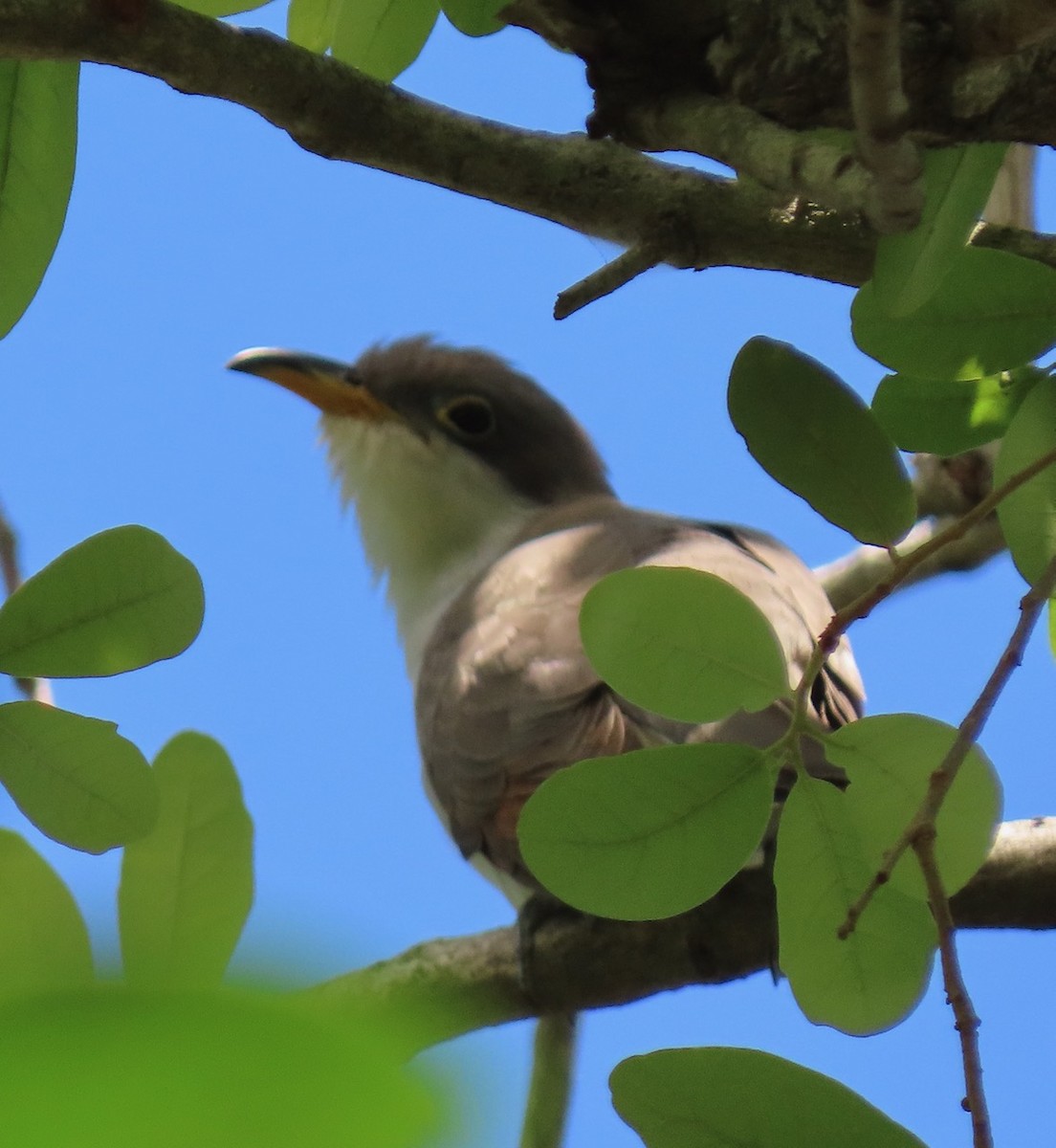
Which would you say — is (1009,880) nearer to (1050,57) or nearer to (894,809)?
(894,809)

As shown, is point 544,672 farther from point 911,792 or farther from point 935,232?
point 935,232

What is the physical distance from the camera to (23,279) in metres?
1.99

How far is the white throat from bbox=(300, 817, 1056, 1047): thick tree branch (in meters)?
2.47

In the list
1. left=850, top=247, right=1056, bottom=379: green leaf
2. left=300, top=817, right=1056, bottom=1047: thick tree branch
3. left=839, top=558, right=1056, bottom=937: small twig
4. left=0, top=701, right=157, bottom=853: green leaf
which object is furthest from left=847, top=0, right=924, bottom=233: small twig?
left=300, top=817, right=1056, bottom=1047: thick tree branch

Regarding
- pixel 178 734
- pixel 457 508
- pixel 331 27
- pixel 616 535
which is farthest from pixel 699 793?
pixel 457 508

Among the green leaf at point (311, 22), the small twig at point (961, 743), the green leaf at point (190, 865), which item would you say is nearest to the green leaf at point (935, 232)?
the small twig at point (961, 743)

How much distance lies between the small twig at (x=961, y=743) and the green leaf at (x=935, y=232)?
12.8 inches

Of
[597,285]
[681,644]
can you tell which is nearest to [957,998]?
[681,644]

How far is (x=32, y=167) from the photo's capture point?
200 cm

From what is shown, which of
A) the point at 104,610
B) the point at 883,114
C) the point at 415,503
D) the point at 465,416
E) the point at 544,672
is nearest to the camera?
the point at 883,114

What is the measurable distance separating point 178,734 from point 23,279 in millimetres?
832

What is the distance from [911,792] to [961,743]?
0.13 m

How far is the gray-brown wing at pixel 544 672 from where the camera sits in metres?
3.04

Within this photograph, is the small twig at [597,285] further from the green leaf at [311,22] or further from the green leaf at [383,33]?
the green leaf at [311,22]
